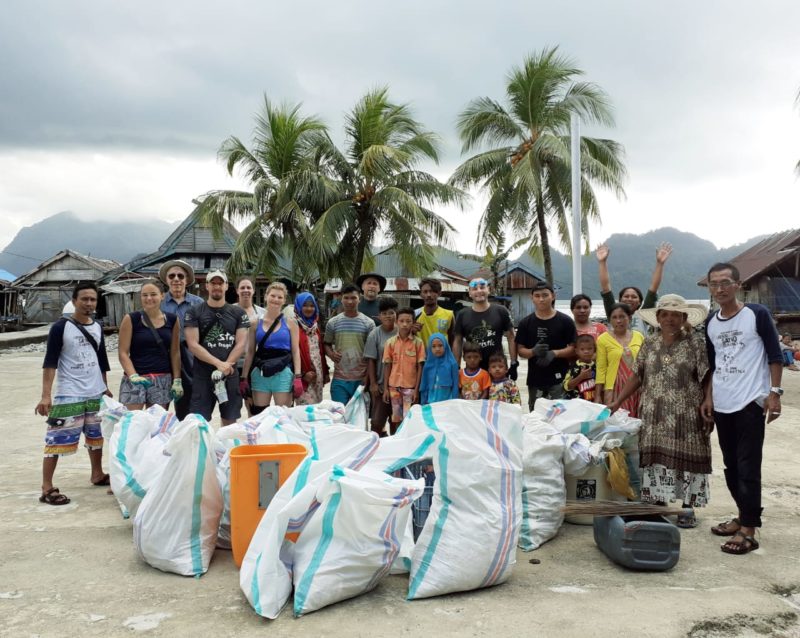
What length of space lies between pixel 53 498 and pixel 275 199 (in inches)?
526

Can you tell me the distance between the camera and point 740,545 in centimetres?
345

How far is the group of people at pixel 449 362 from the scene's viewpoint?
3607 mm

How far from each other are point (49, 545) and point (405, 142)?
1458cm

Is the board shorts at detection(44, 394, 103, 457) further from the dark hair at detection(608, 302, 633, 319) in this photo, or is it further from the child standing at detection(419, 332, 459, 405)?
the dark hair at detection(608, 302, 633, 319)

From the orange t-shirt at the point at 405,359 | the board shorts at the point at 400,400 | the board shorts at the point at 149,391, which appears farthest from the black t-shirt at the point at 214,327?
the board shorts at the point at 400,400

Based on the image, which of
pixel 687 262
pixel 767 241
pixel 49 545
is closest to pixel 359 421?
pixel 49 545

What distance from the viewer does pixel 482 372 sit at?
16.5 feet

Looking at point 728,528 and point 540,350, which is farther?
point 540,350

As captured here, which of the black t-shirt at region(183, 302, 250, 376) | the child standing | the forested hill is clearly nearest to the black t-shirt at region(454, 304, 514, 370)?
the child standing

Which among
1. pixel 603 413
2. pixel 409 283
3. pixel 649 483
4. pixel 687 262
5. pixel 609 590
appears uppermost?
pixel 687 262

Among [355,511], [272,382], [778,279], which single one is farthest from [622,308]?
[778,279]

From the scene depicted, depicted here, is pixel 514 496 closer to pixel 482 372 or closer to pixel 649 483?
pixel 649 483

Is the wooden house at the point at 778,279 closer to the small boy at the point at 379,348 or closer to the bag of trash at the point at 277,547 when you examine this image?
the small boy at the point at 379,348

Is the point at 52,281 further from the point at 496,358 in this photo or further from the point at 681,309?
the point at 681,309
